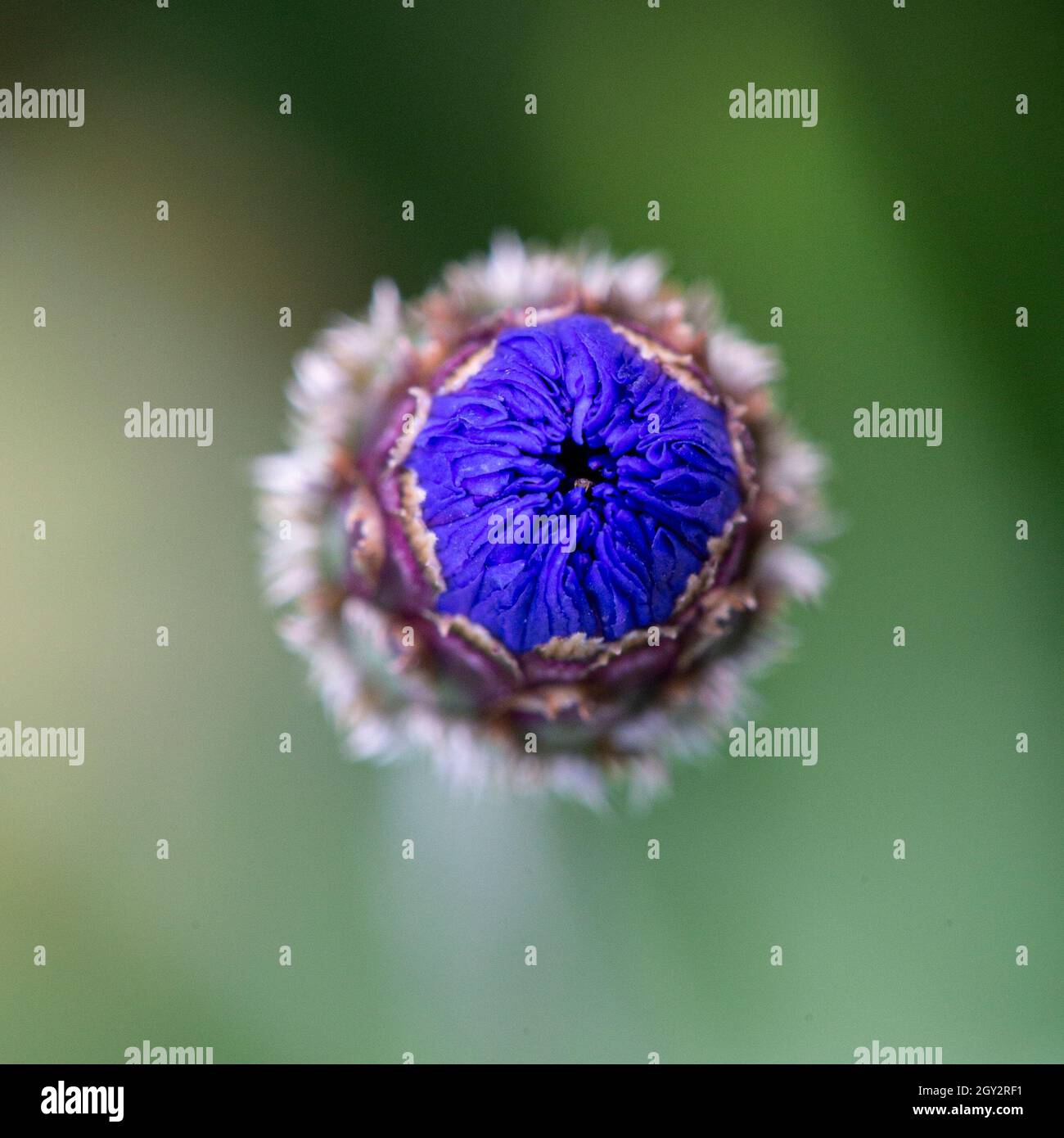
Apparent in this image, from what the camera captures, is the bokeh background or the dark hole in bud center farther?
the bokeh background

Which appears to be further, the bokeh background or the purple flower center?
the bokeh background

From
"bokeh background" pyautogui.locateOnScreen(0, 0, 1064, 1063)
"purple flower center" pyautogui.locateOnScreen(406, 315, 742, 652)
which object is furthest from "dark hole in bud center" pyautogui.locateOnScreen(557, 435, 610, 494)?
"bokeh background" pyautogui.locateOnScreen(0, 0, 1064, 1063)

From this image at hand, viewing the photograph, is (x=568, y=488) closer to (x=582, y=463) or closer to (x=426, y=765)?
(x=582, y=463)

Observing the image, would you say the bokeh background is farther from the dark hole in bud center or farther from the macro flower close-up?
A: the dark hole in bud center

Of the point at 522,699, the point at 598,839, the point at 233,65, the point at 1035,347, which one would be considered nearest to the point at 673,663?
the point at 522,699

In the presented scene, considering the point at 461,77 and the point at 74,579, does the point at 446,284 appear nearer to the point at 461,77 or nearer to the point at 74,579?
the point at 461,77

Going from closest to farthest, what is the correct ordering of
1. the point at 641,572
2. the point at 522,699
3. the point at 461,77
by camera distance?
the point at 641,572 < the point at 522,699 < the point at 461,77

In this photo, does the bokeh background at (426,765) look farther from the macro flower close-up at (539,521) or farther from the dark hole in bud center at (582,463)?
the dark hole in bud center at (582,463)

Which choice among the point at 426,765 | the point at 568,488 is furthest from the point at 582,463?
the point at 426,765
